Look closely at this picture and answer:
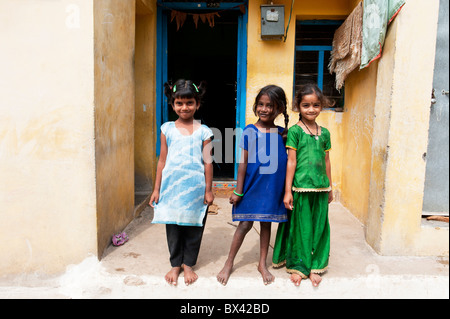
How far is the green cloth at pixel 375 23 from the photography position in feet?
9.26

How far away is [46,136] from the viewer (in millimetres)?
2619

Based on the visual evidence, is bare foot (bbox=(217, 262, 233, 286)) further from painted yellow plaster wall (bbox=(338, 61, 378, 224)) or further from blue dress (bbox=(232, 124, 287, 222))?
painted yellow plaster wall (bbox=(338, 61, 378, 224))

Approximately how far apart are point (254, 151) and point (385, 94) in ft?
4.69

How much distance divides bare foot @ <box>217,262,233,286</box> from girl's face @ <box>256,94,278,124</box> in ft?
3.82

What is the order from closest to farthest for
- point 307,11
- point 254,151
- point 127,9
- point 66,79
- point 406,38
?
point 254,151 < point 66,79 < point 406,38 < point 127,9 < point 307,11

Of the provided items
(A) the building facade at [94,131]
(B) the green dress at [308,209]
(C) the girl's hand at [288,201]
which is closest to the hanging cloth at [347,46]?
(A) the building facade at [94,131]

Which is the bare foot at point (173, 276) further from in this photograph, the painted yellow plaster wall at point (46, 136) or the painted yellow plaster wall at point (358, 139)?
the painted yellow plaster wall at point (358, 139)

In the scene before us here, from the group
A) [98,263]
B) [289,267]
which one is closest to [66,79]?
[98,263]

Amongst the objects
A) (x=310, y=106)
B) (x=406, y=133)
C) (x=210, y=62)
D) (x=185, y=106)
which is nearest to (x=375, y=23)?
(x=406, y=133)

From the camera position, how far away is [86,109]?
2605 mm

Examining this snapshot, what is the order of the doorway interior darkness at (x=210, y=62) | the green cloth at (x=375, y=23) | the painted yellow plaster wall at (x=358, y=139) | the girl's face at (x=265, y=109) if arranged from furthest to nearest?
the doorway interior darkness at (x=210, y=62)
the painted yellow plaster wall at (x=358, y=139)
the green cloth at (x=375, y=23)
the girl's face at (x=265, y=109)

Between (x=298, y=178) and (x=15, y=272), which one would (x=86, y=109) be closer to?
(x=15, y=272)

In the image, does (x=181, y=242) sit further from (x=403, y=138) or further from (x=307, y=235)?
(x=403, y=138)

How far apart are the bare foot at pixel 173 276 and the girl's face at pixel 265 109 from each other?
134 centimetres
